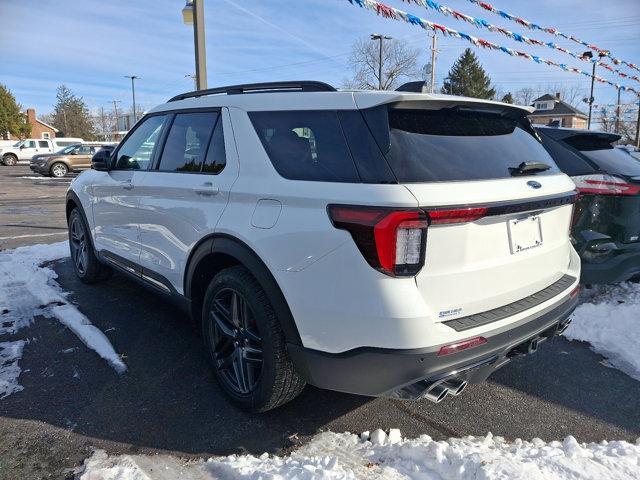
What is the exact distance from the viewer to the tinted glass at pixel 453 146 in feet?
7.24

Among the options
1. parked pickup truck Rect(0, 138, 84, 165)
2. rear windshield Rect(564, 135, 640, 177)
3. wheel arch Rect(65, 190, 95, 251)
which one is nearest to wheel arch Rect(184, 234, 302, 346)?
wheel arch Rect(65, 190, 95, 251)

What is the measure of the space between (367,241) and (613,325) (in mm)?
3123

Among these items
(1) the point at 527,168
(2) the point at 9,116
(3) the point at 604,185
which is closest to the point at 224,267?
(1) the point at 527,168

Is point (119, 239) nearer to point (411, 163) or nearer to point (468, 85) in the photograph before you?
point (411, 163)

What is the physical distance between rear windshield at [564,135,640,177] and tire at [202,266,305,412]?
10.8 ft

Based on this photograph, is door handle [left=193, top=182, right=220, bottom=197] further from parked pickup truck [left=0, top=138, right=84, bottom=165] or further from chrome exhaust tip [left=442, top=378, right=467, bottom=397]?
parked pickup truck [left=0, top=138, right=84, bottom=165]

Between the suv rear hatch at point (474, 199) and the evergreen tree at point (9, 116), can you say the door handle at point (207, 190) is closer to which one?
the suv rear hatch at point (474, 199)

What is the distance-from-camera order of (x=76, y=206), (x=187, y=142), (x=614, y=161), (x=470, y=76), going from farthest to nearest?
(x=470, y=76)
(x=76, y=206)
(x=614, y=161)
(x=187, y=142)

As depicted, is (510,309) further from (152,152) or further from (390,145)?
(152,152)

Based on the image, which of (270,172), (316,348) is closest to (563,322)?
(316,348)

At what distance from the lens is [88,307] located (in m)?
4.55

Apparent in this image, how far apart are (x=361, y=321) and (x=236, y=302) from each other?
0.97 metres

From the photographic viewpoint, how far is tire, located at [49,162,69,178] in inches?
937

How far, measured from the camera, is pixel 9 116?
54.6m
